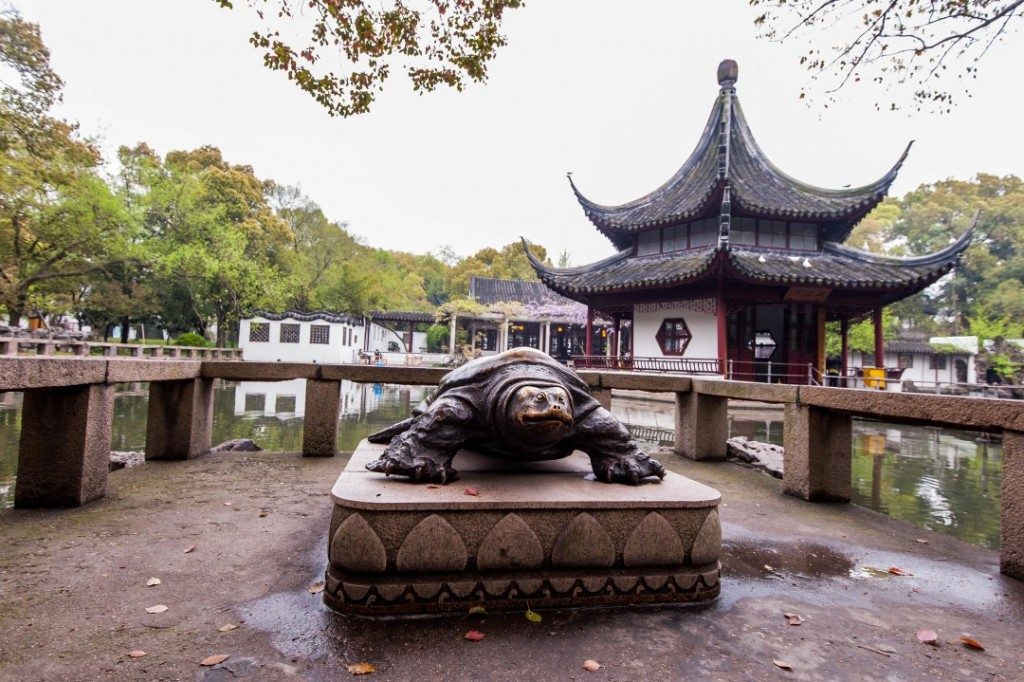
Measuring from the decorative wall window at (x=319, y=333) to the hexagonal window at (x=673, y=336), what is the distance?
20.7 m

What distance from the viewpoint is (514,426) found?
2.83 metres

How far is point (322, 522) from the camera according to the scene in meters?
4.02

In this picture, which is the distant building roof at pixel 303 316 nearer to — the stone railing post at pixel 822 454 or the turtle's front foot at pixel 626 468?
the stone railing post at pixel 822 454

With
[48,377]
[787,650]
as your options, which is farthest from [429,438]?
[48,377]

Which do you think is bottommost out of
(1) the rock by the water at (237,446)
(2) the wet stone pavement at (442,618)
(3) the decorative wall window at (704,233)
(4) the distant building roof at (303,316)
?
(1) the rock by the water at (237,446)

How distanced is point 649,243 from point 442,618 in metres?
18.2

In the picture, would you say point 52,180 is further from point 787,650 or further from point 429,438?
point 787,650

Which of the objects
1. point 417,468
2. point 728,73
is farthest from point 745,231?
point 417,468

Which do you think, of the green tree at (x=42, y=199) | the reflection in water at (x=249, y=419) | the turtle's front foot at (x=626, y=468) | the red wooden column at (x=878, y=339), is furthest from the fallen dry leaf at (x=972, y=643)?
the green tree at (x=42, y=199)

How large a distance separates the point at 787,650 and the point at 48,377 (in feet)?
15.7

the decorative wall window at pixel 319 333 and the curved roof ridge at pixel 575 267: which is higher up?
the curved roof ridge at pixel 575 267

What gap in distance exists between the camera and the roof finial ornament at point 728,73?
18703 millimetres

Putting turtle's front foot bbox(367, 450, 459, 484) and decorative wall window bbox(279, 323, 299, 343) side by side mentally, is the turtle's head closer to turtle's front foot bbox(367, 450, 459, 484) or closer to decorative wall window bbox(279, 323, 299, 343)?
turtle's front foot bbox(367, 450, 459, 484)

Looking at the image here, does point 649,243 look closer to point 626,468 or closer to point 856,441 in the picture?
point 856,441
